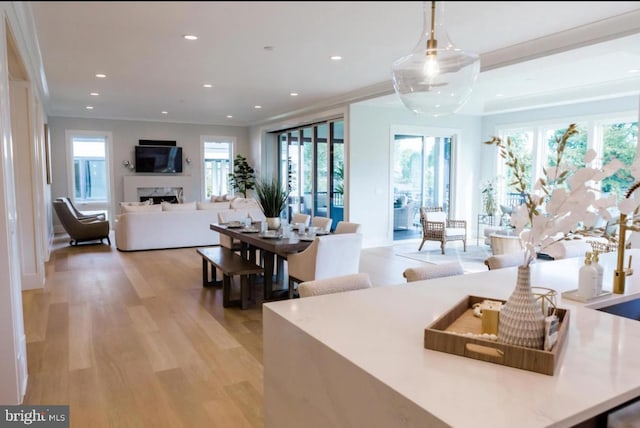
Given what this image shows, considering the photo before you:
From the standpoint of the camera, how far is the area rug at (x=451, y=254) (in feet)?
21.6

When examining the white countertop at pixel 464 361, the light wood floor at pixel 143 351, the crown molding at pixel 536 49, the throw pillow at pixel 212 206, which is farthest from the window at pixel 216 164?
the white countertop at pixel 464 361

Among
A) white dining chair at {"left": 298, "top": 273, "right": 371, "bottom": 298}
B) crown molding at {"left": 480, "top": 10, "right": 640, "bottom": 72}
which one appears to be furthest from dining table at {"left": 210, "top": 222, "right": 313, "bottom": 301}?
crown molding at {"left": 480, "top": 10, "right": 640, "bottom": 72}

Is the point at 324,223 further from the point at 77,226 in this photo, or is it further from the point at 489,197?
the point at 77,226

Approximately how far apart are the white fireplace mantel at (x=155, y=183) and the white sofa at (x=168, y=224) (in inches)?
117

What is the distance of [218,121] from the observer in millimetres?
11031

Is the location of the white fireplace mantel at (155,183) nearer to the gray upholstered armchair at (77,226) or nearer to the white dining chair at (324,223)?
the gray upholstered armchair at (77,226)

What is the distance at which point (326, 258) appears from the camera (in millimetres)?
4027

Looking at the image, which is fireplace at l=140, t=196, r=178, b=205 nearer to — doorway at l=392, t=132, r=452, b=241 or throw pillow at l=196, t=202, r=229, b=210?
throw pillow at l=196, t=202, r=229, b=210

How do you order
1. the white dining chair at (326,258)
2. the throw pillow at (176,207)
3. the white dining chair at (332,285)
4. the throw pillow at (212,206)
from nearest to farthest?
1. the white dining chair at (332,285)
2. the white dining chair at (326,258)
3. the throw pillow at (176,207)
4. the throw pillow at (212,206)

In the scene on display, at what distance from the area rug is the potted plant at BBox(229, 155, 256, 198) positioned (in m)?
4.94

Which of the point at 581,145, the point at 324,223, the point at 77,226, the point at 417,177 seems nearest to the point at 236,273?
the point at 324,223

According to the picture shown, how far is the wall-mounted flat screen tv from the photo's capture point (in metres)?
10.6

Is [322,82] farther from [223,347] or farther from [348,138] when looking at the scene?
[223,347]

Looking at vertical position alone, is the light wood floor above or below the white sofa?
below
